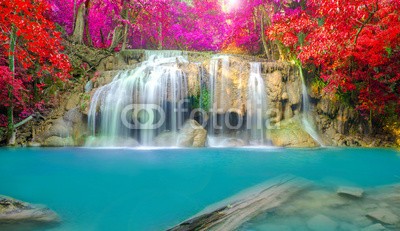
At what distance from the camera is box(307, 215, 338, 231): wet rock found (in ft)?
8.45

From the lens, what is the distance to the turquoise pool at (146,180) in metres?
3.08

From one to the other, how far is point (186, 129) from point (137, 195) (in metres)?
6.11

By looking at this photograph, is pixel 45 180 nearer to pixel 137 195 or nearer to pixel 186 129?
pixel 137 195

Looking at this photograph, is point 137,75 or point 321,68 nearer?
point 137,75

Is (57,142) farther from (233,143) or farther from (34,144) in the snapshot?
(233,143)

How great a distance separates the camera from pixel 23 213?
2.94 metres

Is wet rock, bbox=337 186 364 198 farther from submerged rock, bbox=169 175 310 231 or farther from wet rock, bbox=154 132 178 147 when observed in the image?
wet rock, bbox=154 132 178 147

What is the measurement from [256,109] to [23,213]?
9.11 m

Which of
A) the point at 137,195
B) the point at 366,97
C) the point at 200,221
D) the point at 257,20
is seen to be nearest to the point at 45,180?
the point at 137,195

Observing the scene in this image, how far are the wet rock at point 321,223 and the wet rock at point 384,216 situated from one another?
46 centimetres

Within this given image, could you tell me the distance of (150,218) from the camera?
2975 millimetres

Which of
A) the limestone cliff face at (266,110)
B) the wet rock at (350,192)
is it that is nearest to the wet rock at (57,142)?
the limestone cliff face at (266,110)

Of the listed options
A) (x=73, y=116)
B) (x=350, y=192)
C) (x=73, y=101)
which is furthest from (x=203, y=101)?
(x=350, y=192)

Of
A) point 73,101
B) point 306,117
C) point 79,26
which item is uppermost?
point 79,26
